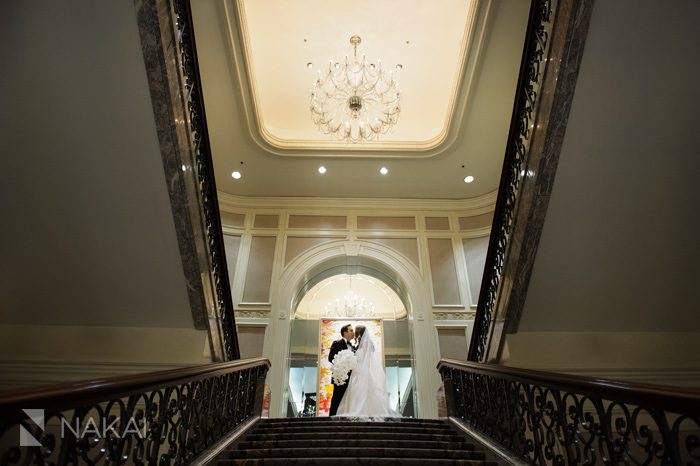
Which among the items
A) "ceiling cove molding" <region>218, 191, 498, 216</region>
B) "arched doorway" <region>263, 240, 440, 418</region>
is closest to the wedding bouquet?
"arched doorway" <region>263, 240, 440, 418</region>

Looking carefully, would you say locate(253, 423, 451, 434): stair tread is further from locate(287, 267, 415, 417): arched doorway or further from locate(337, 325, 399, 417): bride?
locate(287, 267, 415, 417): arched doorway

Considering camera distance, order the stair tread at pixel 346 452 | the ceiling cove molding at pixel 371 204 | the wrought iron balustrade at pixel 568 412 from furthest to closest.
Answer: the ceiling cove molding at pixel 371 204
the stair tread at pixel 346 452
the wrought iron balustrade at pixel 568 412

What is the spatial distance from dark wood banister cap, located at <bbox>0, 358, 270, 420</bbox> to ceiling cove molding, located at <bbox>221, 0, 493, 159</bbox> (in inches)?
217

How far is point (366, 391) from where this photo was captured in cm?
577

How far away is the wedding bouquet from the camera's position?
237 inches

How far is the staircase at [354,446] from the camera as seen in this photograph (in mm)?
2719

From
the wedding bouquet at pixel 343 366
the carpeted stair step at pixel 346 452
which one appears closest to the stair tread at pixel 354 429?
the carpeted stair step at pixel 346 452

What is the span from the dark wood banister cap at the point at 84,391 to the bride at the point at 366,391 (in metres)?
3.56

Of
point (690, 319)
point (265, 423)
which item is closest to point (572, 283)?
point (690, 319)

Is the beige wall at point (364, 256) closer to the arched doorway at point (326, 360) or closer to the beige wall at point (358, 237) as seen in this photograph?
the beige wall at point (358, 237)

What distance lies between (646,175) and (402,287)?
5836 millimetres

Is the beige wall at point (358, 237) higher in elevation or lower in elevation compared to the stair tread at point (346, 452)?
higher

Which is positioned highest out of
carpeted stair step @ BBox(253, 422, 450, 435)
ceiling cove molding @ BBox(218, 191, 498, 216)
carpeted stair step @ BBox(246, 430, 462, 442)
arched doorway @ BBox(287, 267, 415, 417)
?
ceiling cove molding @ BBox(218, 191, 498, 216)

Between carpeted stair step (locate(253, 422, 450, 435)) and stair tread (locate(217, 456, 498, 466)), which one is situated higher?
carpeted stair step (locate(253, 422, 450, 435))
